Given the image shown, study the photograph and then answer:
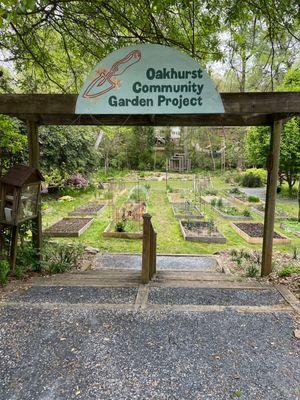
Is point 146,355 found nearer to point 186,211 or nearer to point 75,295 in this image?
point 75,295

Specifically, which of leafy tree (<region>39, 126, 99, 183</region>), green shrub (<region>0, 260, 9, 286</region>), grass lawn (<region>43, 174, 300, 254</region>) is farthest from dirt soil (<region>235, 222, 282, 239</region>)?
leafy tree (<region>39, 126, 99, 183</region>)

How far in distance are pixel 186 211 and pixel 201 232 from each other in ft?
7.06

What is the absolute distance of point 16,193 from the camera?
3400 mm

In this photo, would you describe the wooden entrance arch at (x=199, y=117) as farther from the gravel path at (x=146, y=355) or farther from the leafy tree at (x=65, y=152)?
the leafy tree at (x=65, y=152)

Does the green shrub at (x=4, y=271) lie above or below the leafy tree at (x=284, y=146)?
below

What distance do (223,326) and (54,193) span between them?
37.8 feet

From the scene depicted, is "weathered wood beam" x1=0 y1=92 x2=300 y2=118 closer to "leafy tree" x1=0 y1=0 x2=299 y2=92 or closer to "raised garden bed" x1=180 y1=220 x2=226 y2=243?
"leafy tree" x1=0 y1=0 x2=299 y2=92

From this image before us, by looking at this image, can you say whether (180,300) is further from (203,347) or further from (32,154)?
(32,154)

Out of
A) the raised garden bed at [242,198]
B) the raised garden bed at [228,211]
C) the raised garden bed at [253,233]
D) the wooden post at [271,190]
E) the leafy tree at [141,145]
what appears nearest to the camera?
the wooden post at [271,190]

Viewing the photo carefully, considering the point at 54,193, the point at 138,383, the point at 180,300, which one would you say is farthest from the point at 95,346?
the point at 54,193

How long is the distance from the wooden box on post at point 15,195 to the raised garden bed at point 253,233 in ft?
17.2

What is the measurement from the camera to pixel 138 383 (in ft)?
6.31

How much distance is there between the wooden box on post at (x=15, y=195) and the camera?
3408 millimetres

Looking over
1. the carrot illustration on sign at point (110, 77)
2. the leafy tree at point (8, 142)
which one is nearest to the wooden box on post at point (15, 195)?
the leafy tree at point (8, 142)
